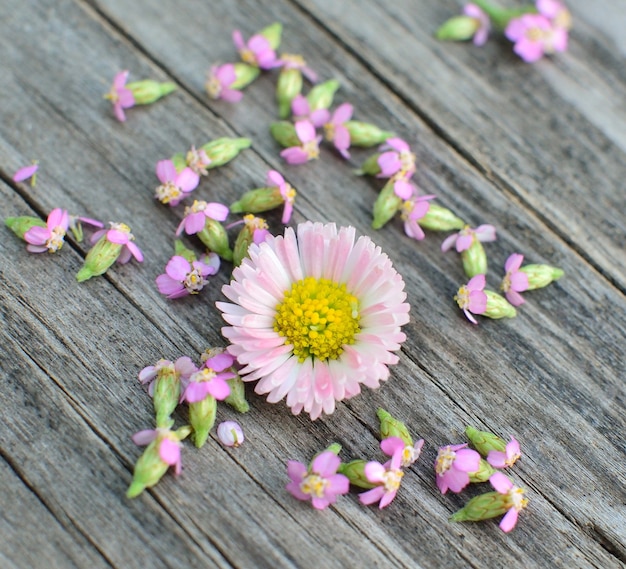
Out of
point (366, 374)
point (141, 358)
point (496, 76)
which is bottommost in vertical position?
point (141, 358)

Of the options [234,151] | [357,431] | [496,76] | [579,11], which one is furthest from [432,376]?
[579,11]

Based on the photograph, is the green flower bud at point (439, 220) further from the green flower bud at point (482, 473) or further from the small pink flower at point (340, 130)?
the green flower bud at point (482, 473)

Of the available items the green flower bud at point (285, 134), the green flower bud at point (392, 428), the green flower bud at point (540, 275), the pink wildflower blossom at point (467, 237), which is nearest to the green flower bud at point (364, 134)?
the green flower bud at point (285, 134)

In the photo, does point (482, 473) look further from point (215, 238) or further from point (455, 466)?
point (215, 238)

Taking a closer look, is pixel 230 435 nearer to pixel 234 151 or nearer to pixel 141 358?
pixel 141 358

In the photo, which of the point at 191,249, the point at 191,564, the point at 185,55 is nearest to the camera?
the point at 191,564

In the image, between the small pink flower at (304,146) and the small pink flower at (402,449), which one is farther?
the small pink flower at (304,146)
